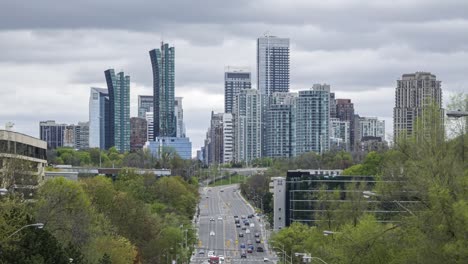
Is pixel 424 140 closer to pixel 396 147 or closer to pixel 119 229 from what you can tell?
pixel 396 147

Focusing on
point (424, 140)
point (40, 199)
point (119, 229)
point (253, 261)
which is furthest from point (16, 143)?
point (424, 140)

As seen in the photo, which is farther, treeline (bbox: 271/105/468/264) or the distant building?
the distant building

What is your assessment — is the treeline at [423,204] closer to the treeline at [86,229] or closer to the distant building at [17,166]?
the treeline at [86,229]


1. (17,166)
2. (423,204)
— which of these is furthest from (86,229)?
(423,204)

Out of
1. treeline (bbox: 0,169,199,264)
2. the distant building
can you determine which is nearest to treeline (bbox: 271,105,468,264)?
treeline (bbox: 0,169,199,264)

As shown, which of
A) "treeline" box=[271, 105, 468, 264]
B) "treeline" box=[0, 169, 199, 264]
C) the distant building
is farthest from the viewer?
the distant building

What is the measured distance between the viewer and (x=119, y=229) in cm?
11088

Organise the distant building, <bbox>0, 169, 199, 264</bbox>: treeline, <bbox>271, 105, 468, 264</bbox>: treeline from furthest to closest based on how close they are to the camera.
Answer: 1. the distant building
2. <bbox>0, 169, 199, 264</bbox>: treeline
3. <bbox>271, 105, 468, 264</bbox>: treeline

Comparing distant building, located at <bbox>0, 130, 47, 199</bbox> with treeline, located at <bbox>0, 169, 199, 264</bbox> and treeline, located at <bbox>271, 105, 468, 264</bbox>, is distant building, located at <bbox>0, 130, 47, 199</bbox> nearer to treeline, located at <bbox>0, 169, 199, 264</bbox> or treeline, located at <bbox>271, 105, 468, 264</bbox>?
treeline, located at <bbox>0, 169, 199, 264</bbox>

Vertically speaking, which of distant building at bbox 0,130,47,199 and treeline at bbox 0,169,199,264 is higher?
distant building at bbox 0,130,47,199

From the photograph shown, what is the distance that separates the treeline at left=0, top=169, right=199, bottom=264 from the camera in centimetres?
6438

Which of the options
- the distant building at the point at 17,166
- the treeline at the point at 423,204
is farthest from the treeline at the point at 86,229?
the treeline at the point at 423,204

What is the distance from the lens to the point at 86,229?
87.5 m

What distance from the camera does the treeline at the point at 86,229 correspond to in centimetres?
6438
